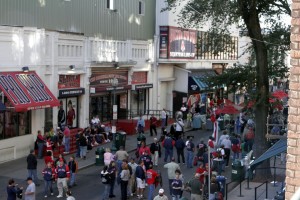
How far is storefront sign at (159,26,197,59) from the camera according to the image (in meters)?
42.8

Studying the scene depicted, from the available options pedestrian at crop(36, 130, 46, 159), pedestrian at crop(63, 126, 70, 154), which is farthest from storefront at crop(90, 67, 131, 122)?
pedestrian at crop(36, 130, 46, 159)

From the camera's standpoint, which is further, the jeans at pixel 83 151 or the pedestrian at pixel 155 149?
the jeans at pixel 83 151

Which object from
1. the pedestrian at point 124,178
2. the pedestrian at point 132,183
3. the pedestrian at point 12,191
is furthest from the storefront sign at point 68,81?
the pedestrian at point 12,191

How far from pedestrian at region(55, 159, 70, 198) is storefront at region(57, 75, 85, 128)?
11.3 m

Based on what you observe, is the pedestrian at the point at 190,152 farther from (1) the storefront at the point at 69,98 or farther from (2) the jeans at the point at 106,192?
(1) the storefront at the point at 69,98

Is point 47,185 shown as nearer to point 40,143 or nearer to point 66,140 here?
point 40,143

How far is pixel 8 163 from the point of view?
25.5 meters

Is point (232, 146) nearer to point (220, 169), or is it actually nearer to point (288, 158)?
point (220, 169)

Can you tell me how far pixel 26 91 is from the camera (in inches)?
1035

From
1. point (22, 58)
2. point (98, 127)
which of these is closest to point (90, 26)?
point (98, 127)

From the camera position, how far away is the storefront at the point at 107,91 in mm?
35062

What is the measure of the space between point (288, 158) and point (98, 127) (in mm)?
26692

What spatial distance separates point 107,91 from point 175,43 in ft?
30.4

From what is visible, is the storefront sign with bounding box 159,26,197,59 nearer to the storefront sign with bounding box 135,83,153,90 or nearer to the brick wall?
the storefront sign with bounding box 135,83,153,90
